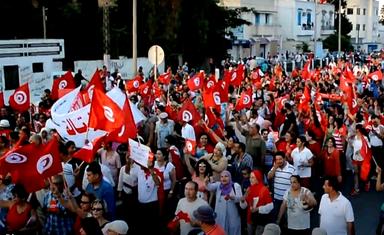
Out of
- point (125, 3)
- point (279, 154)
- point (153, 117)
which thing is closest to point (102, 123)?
point (279, 154)

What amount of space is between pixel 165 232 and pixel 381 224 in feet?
9.06

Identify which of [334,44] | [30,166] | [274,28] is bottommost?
[30,166]

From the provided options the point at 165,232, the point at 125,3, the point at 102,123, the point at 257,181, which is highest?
the point at 125,3

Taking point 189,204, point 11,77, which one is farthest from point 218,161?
point 11,77

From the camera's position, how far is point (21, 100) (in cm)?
1427

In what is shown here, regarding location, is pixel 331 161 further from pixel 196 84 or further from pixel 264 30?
pixel 264 30

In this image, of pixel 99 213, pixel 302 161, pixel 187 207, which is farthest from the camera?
pixel 302 161

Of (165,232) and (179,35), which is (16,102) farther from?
(179,35)

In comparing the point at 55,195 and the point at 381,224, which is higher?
the point at 55,195

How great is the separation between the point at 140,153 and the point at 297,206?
1.98m

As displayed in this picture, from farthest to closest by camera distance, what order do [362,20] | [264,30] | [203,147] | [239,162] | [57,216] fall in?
[362,20] < [264,30] < [203,147] < [239,162] < [57,216]

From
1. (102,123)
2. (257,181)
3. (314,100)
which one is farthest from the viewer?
(314,100)

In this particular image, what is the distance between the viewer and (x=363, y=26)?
108 meters

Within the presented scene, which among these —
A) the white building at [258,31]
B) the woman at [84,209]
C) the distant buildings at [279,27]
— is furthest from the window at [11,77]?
the white building at [258,31]
